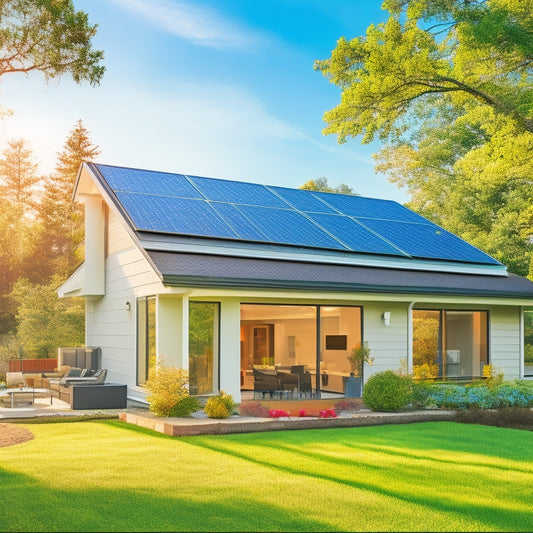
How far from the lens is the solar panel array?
15.4 meters

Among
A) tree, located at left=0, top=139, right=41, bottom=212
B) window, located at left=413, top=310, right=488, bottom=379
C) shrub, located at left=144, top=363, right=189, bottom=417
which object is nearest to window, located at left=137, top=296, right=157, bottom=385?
shrub, located at left=144, top=363, right=189, bottom=417

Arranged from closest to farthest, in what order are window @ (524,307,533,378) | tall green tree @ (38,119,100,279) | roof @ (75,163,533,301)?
roof @ (75,163,533,301) < window @ (524,307,533,378) < tall green tree @ (38,119,100,279)

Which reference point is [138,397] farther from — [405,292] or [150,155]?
[150,155]

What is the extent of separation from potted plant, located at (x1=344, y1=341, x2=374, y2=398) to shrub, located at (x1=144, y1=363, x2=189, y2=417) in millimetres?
4855

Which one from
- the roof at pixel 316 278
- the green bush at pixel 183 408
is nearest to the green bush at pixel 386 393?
the roof at pixel 316 278

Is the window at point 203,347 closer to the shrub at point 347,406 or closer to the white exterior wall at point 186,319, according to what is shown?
the white exterior wall at point 186,319

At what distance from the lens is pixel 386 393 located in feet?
41.5

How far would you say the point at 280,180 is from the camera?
146ft

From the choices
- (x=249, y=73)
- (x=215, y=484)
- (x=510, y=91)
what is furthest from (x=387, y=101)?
(x=249, y=73)

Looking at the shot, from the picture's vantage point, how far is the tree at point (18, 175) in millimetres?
48969

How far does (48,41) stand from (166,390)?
24.3 ft

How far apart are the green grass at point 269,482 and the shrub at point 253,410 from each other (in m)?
1.32

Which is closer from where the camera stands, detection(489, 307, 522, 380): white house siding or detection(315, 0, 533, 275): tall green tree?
detection(315, 0, 533, 275): tall green tree

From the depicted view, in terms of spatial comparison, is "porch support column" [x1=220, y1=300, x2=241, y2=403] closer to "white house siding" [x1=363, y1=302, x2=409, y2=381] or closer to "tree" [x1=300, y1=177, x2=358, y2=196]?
"white house siding" [x1=363, y1=302, x2=409, y2=381]
